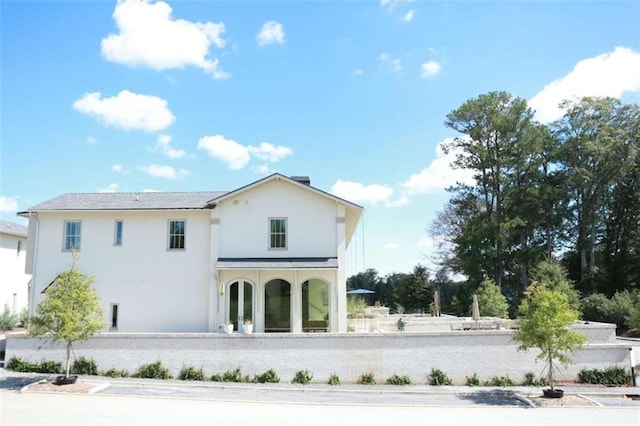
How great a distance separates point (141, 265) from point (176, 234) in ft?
7.11

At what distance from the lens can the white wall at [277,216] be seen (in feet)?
75.5

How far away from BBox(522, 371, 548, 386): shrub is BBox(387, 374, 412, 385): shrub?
4.40m

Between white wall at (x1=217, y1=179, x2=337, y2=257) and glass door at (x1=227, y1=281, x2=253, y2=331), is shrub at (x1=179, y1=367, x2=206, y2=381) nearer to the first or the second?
glass door at (x1=227, y1=281, x2=253, y2=331)

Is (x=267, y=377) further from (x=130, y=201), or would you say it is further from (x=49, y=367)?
(x=130, y=201)

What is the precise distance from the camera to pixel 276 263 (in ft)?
72.5

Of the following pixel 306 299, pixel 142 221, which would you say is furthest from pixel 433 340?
pixel 142 221

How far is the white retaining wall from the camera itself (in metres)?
18.5

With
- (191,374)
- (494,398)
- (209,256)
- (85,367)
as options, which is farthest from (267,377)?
(494,398)

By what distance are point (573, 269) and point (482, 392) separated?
32.3 metres

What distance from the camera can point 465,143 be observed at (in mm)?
43062

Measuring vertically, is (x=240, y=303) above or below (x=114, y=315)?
above

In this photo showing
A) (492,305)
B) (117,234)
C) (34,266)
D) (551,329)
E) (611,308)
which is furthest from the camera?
(611,308)

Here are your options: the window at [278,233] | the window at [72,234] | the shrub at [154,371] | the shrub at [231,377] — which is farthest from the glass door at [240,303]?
the window at [72,234]

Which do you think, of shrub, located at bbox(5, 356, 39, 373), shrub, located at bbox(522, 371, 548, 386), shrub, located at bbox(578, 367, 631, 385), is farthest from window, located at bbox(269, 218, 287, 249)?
shrub, located at bbox(578, 367, 631, 385)
